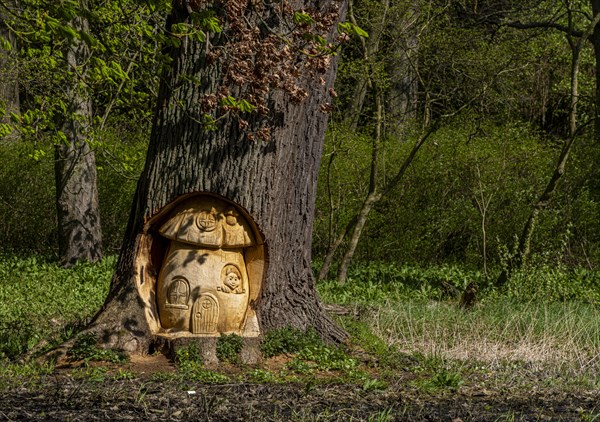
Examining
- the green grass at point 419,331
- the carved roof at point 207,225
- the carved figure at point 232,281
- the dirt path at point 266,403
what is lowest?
the dirt path at point 266,403

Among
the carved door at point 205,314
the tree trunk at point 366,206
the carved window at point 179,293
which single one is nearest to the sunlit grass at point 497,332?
the carved door at point 205,314

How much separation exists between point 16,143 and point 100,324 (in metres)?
9.47

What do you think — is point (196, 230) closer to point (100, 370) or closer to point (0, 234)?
point (100, 370)

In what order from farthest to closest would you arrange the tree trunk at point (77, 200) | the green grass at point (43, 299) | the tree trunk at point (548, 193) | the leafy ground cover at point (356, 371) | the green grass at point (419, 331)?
the tree trunk at point (77, 200) < the tree trunk at point (548, 193) < the green grass at point (43, 299) < the green grass at point (419, 331) < the leafy ground cover at point (356, 371)

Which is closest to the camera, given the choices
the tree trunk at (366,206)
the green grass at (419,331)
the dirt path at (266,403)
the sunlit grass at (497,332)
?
the dirt path at (266,403)

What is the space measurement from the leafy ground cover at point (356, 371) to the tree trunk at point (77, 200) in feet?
12.0

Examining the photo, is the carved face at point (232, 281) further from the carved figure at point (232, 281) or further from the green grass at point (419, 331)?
the green grass at point (419, 331)

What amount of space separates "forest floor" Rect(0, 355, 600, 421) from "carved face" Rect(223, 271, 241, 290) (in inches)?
24.6

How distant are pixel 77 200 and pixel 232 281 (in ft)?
24.8

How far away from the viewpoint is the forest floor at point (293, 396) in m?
5.43

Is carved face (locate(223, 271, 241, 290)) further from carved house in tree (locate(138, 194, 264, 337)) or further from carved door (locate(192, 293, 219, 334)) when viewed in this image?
carved door (locate(192, 293, 219, 334))

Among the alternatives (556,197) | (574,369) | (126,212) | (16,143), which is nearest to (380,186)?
(556,197)

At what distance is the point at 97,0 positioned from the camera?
46.5 feet

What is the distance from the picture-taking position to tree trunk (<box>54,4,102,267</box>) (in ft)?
46.2
